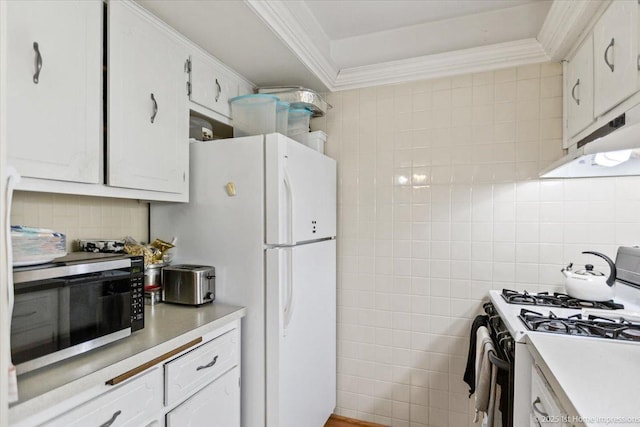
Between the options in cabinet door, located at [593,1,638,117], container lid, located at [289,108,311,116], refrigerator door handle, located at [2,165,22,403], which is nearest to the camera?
refrigerator door handle, located at [2,165,22,403]

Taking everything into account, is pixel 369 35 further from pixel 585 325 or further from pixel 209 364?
pixel 209 364

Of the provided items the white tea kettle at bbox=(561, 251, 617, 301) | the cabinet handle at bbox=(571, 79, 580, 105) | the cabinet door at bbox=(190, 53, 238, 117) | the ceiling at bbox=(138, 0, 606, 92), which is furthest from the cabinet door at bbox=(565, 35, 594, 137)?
the cabinet door at bbox=(190, 53, 238, 117)

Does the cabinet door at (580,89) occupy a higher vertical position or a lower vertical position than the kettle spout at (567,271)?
higher

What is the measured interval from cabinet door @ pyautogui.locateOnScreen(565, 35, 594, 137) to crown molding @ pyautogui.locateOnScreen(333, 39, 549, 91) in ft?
0.76

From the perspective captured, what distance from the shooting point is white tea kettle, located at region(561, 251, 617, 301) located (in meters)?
1.66

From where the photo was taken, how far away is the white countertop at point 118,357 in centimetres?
85

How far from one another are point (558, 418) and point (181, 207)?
1841mm

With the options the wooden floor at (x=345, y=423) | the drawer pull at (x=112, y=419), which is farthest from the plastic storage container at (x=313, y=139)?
the wooden floor at (x=345, y=423)

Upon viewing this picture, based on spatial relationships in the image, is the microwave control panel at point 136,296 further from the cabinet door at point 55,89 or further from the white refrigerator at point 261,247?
the white refrigerator at point 261,247

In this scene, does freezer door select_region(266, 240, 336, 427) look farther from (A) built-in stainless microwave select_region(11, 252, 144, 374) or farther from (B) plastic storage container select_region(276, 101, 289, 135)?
(B) plastic storage container select_region(276, 101, 289, 135)

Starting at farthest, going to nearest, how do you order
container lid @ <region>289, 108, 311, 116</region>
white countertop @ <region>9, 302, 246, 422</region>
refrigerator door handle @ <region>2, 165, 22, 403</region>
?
container lid @ <region>289, 108, 311, 116</region> → white countertop @ <region>9, 302, 246, 422</region> → refrigerator door handle @ <region>2, 165, 22, 403</region>

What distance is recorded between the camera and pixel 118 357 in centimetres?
106

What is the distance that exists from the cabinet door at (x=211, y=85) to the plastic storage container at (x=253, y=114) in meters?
0.07

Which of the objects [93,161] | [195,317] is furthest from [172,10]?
[195,317]
